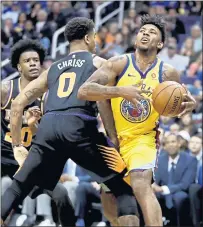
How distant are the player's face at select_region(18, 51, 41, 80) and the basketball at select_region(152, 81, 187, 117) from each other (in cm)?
220

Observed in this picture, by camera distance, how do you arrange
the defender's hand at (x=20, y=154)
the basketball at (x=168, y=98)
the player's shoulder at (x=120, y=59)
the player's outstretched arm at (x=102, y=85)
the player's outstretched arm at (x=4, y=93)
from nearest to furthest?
the player's outstretched arm at (x=102, y=85)
the basketball at (x=168, y=98)
the player's shoulder at (x=120, y=59)
the defender's hand at (x=20, y=154)
the player's outstretched arm at (x=4, y=93)

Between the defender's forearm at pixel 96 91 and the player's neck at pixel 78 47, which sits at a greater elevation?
the player's neck at pixel 78 47

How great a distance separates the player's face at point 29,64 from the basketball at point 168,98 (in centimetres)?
220

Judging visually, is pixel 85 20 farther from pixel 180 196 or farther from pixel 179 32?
pixel 179 32

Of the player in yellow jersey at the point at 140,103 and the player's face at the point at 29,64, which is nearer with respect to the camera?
the player in yellow jersey at the point at 140,103

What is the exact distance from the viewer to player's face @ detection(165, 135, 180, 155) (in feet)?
39.3

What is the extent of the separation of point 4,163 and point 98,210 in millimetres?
2690

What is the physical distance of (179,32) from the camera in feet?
60.4

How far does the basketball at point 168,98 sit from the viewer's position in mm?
7727

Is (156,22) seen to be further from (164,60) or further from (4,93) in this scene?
(164,60)

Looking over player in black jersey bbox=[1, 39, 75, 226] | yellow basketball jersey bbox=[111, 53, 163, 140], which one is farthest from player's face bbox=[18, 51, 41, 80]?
yellow basketball jersey bbox=[111, 53, 163, 140]

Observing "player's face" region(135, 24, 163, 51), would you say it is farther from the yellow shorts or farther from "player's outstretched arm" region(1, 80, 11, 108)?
"player's outstretched arm" region(1, 80, 11, 108)

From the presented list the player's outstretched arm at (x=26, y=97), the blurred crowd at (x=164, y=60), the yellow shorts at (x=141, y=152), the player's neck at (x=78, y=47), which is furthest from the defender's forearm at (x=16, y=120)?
the blurred crowd at (x=164, y=60)

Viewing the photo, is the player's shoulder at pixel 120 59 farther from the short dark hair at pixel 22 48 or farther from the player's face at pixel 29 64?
the short dark hair at pixel 22 48
